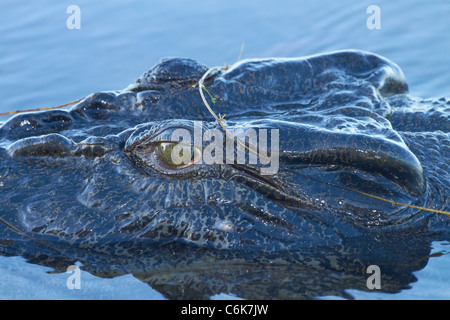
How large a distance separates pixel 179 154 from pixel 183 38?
5.28 m

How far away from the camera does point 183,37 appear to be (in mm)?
9047

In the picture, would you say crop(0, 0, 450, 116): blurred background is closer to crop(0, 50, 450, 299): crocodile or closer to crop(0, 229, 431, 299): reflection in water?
crop(0, 50, 450, 299): crocodile

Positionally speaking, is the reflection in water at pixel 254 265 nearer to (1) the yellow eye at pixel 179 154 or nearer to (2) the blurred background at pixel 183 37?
(1) the yellow eye at pixel 179 154

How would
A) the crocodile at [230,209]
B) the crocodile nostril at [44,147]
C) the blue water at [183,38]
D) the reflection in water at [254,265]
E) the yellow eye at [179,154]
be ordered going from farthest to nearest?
the blue water at [183,38]
the crocodile nostril at [44,147]
the yellow eye at [179,154]
the crocodile at [230,209]
the reflection in water at [254,265]

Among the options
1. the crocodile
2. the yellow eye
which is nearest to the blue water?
the crocodile

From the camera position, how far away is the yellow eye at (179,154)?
4.03 metres

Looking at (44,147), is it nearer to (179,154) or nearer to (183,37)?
(179,154)

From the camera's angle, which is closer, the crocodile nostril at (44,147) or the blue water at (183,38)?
the crocodile nostril at (44,147)

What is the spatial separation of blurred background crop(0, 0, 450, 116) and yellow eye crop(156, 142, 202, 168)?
4.16m

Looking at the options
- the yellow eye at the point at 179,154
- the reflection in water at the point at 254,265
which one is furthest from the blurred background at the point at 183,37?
the reflection in water at the point at 254,265

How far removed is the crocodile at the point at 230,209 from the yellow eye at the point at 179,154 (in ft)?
0.04

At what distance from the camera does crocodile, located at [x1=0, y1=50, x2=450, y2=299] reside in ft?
12.5

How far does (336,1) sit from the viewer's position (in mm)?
9883

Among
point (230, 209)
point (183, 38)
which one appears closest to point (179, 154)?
point (230, 209)
